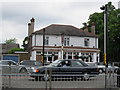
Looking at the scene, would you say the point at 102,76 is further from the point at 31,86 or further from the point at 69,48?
the point at 69,48

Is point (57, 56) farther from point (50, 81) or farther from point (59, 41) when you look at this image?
point (50, 81)

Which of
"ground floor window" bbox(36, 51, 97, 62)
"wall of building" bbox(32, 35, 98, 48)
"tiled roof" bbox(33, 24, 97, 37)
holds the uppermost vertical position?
"tiled roof" bbox(33, 24, 97, 37)

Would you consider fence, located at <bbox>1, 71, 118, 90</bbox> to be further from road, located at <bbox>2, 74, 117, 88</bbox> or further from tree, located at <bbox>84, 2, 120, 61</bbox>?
tree, located at <bbox>84, 2, 120, 61</bbox>

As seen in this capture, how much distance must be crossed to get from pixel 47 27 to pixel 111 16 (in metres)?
16.1

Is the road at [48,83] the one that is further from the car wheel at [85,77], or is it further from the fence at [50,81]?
the car wheel at [85,77]

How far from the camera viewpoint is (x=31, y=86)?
9.88 meters

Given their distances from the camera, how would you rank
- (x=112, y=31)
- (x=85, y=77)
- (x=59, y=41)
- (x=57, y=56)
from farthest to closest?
(x=112, y=31) → (x=59, y=41) → (x=57, y=56) → (x=85, y=77)

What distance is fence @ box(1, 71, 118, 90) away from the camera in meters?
9.98

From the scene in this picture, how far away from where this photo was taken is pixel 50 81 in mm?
10266

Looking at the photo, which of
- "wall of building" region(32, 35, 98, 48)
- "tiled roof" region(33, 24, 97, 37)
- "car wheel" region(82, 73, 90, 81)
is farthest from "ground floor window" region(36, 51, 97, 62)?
"car wheel" region(82, 73, 90, 81)

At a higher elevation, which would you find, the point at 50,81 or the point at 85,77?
the point at 85,77

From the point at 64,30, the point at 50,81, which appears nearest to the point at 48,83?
the point at 50,81

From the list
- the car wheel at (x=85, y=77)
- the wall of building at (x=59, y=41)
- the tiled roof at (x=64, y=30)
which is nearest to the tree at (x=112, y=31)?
the wall of building at (x=59, y=41)

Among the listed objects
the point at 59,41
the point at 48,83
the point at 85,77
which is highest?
the point at 59,41
